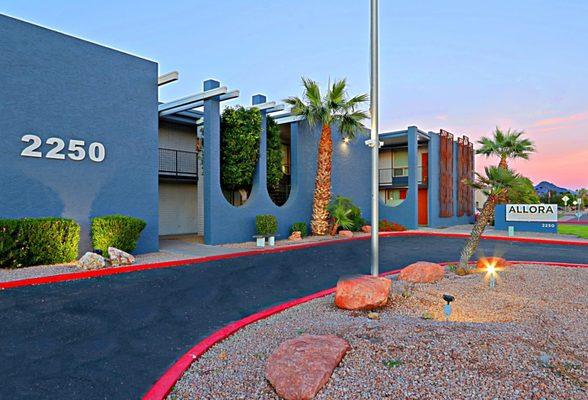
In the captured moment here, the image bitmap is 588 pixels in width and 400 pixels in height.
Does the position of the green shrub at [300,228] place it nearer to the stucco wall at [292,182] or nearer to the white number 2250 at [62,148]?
the stucco wall at [292,182]

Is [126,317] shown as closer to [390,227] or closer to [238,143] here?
[238,143]

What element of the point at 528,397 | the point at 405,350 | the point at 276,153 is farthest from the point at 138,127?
the point at 528,397

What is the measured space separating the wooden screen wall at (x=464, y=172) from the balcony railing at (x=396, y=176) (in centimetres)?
396

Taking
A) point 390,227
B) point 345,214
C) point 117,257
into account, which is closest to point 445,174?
point 390,227

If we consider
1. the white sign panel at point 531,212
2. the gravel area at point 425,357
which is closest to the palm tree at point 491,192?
the gravel area at point 425,357

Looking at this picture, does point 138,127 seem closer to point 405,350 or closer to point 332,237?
point 332,237

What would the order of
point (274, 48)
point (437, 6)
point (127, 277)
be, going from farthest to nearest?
point (274, 48) → point (437, 6) → point (127, 277)

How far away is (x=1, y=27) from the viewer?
9.32 metres

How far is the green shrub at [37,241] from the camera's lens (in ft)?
28.1

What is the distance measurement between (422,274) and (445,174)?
21026 mm

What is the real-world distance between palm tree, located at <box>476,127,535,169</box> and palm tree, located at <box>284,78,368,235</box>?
13.8m

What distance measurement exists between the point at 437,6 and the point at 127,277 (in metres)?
12.0

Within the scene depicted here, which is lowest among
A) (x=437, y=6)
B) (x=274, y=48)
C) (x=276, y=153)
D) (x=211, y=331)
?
(x=211, y=331)

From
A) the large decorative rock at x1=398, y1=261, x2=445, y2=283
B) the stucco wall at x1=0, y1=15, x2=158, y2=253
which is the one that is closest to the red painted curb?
the stucco wall at x1=0, y1=15, x2=158, y2=253
